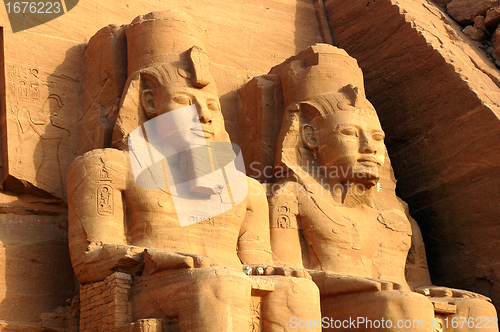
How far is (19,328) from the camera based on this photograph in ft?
22.2

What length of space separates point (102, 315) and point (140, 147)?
5.13 ft

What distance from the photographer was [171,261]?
20.0 feet

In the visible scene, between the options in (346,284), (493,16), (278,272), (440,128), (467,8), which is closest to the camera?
(278,272)

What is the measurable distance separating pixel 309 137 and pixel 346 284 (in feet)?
5.84

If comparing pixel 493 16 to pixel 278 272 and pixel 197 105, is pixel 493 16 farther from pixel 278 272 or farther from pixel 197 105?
pixel 278 272

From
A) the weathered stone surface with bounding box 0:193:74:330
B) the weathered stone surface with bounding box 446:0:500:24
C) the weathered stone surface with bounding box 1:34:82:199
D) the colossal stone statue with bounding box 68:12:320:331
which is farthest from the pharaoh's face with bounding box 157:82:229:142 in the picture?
the weathered stone surface with bounding box 446:0:500:24

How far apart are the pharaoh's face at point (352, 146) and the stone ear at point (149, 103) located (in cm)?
164

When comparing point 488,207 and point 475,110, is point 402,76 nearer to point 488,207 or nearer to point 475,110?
point 475,110

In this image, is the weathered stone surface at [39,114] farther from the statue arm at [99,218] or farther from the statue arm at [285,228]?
the statue arm at [285,228]

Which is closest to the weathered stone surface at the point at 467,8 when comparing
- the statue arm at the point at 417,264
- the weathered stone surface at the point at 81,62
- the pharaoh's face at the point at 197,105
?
the weathered stone surface at the point at 81,62

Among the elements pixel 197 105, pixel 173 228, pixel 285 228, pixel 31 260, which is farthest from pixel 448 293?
pixel 31 260

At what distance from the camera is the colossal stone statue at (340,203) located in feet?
24.2

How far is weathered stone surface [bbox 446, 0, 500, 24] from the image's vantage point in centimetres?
1056

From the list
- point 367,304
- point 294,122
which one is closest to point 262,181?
point 294,122
